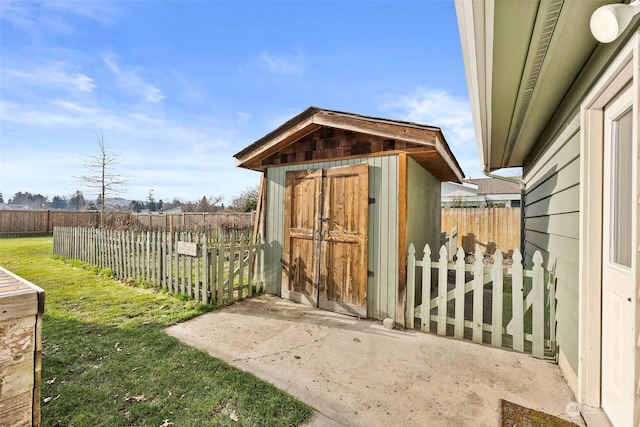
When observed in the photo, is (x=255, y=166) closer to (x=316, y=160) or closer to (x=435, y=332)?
(x=316, y=160)

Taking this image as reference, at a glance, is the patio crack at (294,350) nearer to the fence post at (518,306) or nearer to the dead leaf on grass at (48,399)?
the dead leaf on grass at (48,399)

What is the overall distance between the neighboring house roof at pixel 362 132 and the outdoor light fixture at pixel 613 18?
2096 mm

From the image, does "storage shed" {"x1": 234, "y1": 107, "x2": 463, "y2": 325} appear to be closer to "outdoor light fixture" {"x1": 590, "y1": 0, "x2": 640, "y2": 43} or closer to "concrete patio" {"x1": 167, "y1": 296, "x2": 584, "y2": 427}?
"concrete patio" {"x1": 167, "y1": 296, "x2": 584, "y2": 427}

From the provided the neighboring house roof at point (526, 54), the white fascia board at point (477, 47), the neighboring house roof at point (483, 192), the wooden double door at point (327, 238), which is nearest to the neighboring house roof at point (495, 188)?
the neighboring house roof at point (483, 192)

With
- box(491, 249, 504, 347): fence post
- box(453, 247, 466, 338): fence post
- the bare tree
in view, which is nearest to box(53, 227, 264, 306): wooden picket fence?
box(453, 247, 466, 338): fence post

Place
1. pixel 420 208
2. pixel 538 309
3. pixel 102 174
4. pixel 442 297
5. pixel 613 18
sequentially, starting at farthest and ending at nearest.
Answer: pixel 102 174 → pixel 420 208 → pixel 442 297 → pixel 538 309 → pixel 613 18

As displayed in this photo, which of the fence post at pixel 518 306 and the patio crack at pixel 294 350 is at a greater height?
the fence post at pixel 518 306

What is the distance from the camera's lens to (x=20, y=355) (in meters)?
1.43

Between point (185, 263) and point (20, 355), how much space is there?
3.24 metres

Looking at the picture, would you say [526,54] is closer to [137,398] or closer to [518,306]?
[518,306]

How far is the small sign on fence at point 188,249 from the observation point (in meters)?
4.27

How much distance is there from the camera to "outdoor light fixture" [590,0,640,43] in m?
1.12

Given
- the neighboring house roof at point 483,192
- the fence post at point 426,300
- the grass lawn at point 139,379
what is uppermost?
the neighboring house roof at point 483,192

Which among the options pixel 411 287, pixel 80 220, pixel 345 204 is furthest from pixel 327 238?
pixel 80 220
